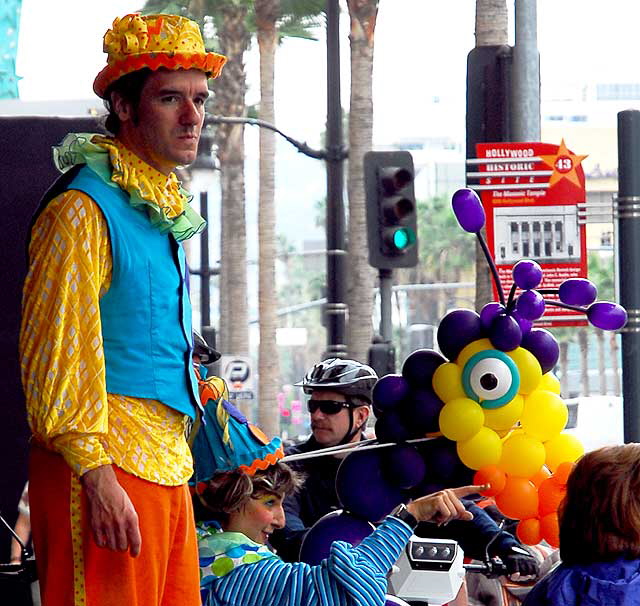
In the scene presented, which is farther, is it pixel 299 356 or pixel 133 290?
pixel 299 356

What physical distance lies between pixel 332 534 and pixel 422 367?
0.66 m

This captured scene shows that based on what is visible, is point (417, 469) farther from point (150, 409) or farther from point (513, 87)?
point (513, 87)

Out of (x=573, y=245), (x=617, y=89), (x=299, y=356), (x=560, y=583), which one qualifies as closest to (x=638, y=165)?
(x=573, y=245)

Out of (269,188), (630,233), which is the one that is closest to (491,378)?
(630,233)

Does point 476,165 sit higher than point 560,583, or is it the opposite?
point 476,165

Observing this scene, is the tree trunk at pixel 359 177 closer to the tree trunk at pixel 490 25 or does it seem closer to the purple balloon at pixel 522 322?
the tree trunk at pixel 490 25

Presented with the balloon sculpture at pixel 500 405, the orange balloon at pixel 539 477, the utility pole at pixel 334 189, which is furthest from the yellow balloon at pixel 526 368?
the utility pole at pixel 334 189

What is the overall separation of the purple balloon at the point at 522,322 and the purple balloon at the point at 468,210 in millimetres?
328

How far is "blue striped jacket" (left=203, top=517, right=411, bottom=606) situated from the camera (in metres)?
3.43

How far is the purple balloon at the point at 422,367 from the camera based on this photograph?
185 inches

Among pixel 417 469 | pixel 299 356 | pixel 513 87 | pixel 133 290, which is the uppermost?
pixel 513 87

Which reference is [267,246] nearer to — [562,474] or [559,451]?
[559,451]

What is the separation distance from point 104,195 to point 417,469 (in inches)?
76.5

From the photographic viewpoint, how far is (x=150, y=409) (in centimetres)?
300
